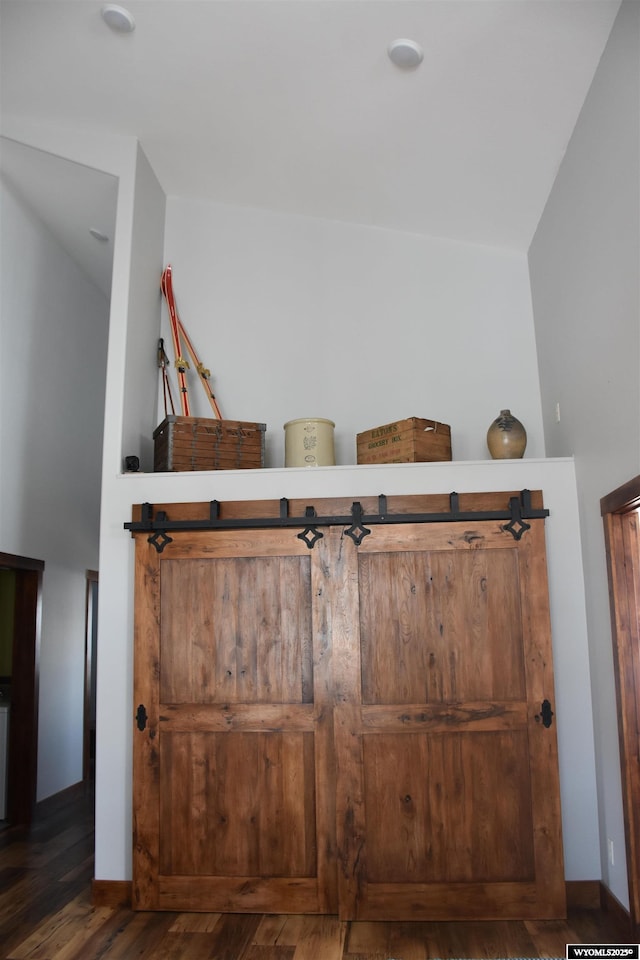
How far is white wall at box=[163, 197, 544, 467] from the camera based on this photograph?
4.75 meters

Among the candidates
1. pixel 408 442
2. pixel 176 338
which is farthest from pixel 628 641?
pixel 176 338

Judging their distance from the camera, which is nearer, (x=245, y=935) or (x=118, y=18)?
(x=245, y=935)

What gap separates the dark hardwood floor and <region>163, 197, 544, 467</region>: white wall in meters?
2.47

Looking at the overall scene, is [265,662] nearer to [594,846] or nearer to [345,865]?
[345,865]

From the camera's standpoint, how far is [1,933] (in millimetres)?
3549

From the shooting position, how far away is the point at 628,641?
3.34m

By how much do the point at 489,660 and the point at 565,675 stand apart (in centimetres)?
39

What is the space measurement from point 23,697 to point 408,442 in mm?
3429

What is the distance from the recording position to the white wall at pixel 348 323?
475 centimetres

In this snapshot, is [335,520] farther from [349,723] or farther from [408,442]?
[349,723]

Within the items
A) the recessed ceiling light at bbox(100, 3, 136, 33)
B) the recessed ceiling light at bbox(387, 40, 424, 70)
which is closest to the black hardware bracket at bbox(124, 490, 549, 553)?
the recessed ceiling light at bbox(387, 40, 424, 70)

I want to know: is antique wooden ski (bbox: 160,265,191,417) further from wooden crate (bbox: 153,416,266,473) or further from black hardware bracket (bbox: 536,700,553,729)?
black hardware bracket (bbox: 536,700,553,729)

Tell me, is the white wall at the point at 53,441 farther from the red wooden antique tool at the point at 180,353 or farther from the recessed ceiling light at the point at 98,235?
the red wooden antique tool at the point at 180,353

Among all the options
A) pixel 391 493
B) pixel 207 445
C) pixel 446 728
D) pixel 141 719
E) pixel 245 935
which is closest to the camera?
pixel 245 935
